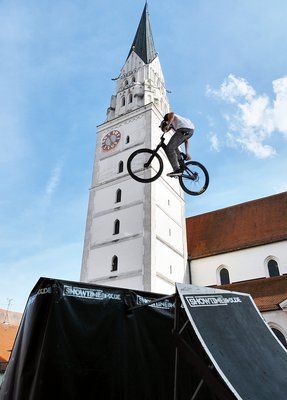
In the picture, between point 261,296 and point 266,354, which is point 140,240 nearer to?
point 261,296

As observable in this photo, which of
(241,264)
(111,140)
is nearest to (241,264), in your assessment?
(241,264)

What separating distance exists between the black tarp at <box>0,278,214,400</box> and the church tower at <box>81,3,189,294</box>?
13.7 m

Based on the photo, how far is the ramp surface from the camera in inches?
116

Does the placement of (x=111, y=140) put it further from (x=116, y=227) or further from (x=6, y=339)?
(x=6, y=339)

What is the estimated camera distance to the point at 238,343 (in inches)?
140

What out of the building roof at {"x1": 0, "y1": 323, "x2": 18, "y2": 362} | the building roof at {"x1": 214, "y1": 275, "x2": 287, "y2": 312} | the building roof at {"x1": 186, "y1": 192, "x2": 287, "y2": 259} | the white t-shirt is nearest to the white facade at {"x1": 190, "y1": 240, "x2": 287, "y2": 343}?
the building roof at {"x1": 186, "y1": 192, "x2": 287, "y2": 259}

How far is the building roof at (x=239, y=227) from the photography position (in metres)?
22.7

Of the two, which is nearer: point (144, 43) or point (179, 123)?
point (179, 123)

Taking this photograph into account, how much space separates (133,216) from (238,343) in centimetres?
1773

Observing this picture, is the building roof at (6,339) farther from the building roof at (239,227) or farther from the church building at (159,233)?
the building roof at (239,227)

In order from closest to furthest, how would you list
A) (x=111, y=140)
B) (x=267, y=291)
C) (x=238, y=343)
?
(x=238, y=343), (x=267, y=291), (x=111, y=140)

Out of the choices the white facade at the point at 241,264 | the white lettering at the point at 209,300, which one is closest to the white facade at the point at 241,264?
the white facade at the point at 241,264

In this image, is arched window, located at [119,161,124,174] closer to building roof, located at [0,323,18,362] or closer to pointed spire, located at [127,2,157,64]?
pointed spire, located at [127,2,157,64]

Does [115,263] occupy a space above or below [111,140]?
below
